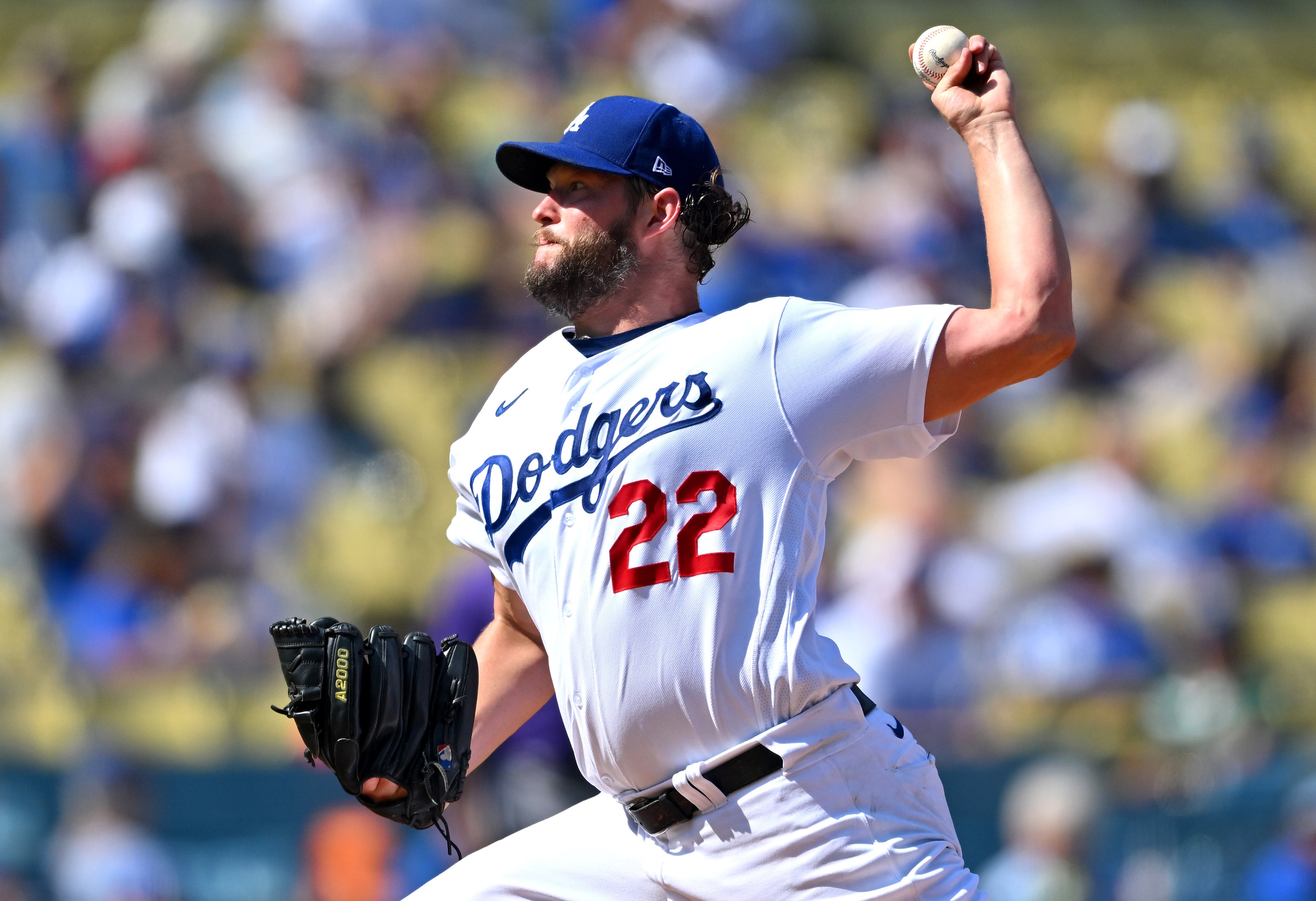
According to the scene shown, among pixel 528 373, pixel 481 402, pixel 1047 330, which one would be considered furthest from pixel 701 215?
pixel 481 402

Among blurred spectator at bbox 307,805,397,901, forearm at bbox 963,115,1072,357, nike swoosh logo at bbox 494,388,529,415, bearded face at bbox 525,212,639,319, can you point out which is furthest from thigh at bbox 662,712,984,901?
blurred spectator at bbox 307,805,397,901

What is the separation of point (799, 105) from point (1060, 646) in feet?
15.1

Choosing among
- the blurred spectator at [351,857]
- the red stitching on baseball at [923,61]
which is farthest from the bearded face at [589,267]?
the blurred spectator at [351,857]

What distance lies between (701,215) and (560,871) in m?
1.24

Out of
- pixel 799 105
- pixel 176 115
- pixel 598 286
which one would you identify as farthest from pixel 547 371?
pixel 799 105

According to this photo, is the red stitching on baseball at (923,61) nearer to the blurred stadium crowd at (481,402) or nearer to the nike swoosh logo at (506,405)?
the nike swoosh logo at (506,405)

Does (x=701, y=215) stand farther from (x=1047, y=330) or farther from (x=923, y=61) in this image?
(x=1047, y=330)

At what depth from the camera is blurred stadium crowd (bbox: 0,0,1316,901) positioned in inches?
248

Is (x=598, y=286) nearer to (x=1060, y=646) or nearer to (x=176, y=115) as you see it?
(x=1060, y=646)

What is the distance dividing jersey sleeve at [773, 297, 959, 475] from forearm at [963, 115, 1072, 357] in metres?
0.12

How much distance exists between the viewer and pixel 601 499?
9.12ft

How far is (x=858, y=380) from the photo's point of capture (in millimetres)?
2709

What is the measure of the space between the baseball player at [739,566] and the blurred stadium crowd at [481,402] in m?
2.34

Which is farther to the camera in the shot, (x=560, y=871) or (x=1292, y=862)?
(x=1292, y=862)
